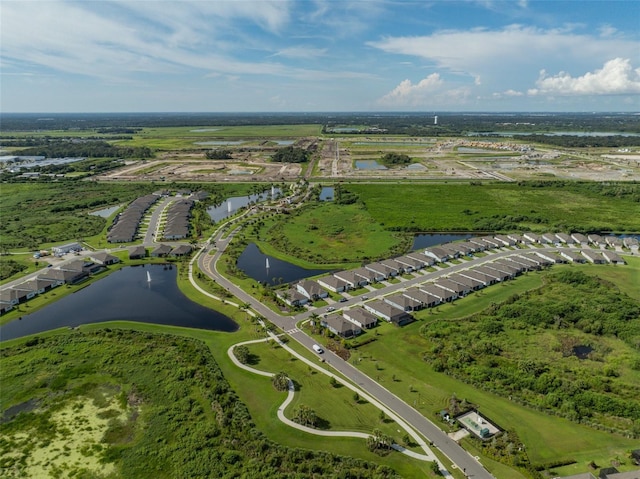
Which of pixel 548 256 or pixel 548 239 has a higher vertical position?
pixel 548 239

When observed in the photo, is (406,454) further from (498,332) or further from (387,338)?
(498,332)

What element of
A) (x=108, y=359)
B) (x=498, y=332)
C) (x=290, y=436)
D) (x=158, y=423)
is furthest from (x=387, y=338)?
(x=108, y=359)

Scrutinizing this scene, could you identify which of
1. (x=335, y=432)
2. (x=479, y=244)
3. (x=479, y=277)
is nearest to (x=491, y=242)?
(x=479, y=244)

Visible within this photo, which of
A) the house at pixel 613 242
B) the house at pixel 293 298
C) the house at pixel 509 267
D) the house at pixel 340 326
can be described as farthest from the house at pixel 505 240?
the house at pixel 293 298

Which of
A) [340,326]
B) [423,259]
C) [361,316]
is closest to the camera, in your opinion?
[340,326]

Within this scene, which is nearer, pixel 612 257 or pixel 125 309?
pixel 125 309

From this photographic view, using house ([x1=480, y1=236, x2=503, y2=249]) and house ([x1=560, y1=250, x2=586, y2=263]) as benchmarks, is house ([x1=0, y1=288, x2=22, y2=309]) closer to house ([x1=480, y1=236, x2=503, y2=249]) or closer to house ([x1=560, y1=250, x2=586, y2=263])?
house ([x1=480, y1=236, x2=503, y2=249])

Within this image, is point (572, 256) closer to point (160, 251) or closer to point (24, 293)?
point (160, 251)
